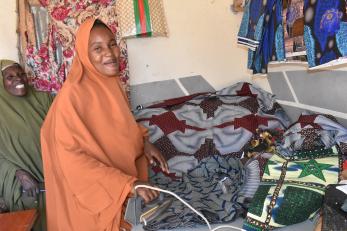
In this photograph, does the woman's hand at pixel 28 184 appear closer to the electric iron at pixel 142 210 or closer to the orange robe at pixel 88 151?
the orange robe at pixel 88 151

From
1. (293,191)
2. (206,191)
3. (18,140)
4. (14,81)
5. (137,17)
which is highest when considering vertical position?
(137,17)

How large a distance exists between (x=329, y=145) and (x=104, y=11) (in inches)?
72.9

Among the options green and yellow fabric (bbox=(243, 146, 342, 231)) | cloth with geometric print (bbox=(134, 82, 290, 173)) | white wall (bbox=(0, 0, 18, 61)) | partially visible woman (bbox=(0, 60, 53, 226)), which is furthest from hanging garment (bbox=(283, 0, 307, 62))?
white wall (bbox=(0, 0, 18, 61))

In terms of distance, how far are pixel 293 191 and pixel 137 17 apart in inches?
65.4

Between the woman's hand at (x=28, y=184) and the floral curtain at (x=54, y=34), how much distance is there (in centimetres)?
74

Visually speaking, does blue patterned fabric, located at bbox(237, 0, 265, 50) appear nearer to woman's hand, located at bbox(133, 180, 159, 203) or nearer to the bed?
the bed

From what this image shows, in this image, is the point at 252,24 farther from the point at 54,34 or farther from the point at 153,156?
the point at 54,34

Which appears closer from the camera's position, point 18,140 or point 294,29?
point 294,29

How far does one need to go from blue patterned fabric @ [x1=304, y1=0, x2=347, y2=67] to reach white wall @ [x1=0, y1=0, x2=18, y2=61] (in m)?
2.07

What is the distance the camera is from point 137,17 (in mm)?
2479

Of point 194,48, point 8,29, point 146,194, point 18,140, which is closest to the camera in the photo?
point 146,194

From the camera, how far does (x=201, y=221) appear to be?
58.2 inches

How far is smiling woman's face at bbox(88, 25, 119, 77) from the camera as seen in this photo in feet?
5.44

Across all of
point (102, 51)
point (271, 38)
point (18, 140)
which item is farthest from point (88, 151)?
point (271, 38)
